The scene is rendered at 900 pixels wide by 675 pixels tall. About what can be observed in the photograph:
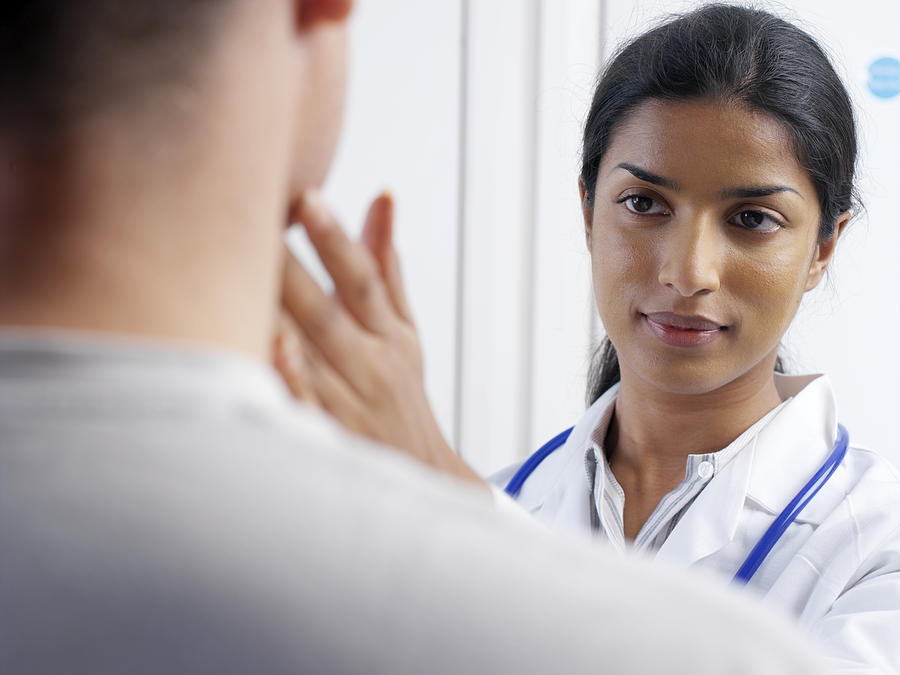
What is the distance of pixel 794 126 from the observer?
1.04 meters

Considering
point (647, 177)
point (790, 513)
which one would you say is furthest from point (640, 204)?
point (790, 513)

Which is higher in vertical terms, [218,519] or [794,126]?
[794,126]

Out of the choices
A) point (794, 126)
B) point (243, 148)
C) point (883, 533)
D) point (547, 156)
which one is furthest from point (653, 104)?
point (243, 148)

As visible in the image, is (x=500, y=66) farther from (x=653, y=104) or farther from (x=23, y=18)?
(x=23, y=18)

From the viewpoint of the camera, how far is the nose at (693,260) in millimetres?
1021

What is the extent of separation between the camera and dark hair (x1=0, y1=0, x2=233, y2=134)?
1.14 feet

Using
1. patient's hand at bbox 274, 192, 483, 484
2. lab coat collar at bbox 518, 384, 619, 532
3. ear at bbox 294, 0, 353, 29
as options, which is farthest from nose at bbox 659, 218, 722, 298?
ear at bbox 294, 0, 353, 29

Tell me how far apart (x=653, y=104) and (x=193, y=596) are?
2.96 ft

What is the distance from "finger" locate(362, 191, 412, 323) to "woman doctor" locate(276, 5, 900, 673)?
497 mm

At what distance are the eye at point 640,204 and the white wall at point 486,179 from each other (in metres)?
0.62

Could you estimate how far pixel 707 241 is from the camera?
1.03 m

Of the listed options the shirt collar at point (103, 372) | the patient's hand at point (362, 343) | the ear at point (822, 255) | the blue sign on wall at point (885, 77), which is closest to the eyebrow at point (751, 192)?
the ear at point (822, 255)

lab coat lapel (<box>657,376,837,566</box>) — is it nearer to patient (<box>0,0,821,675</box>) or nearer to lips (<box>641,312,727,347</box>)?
lips (<box>641,312,727,347</box>)

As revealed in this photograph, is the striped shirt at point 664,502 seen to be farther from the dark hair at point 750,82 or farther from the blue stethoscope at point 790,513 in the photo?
the dark hair at point 750,82
